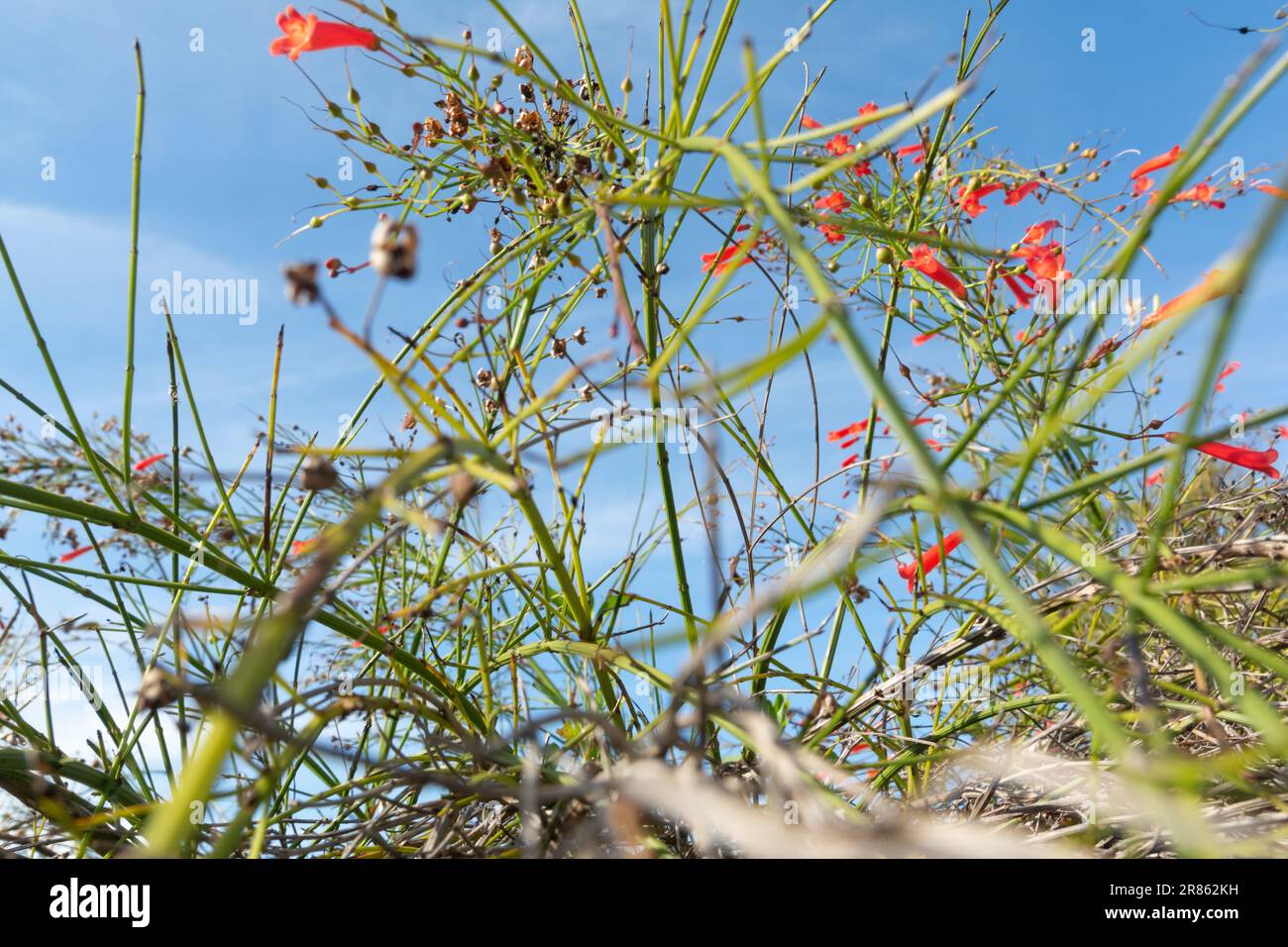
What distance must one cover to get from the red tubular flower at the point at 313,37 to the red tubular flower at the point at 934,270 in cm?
81

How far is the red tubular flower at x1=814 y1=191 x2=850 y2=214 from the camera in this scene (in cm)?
147

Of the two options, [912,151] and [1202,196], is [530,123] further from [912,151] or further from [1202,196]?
[1202,196]

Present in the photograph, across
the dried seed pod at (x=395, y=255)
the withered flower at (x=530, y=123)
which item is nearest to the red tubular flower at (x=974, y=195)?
the withered flower at (x=530, y=123)

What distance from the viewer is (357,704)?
0.45 meters

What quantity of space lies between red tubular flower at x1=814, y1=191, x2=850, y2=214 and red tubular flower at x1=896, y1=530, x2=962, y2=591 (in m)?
0.63

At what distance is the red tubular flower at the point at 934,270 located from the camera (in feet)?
4.25

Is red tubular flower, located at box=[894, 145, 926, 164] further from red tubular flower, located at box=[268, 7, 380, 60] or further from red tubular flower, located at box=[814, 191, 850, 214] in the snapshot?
red tubular flower, located at box=[268, 7, 380, 60]

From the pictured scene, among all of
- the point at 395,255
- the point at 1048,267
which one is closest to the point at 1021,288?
the point at 1048,267

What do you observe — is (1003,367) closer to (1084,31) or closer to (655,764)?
(1084,31)

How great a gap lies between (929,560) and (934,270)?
542mm

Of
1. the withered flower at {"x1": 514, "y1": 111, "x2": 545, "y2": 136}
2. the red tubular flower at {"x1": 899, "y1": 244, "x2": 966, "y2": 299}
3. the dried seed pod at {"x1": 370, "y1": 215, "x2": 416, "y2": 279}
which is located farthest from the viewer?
the red tubular flower at {"x1": 899, "y1": 244, "x2": 966, "y2": 299}

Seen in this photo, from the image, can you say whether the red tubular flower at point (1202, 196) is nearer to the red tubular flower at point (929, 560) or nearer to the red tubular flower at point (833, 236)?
the red tubular flower at point (833, 236)

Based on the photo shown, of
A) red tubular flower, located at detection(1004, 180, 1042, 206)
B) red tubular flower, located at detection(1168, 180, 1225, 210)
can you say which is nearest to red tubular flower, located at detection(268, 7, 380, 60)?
red tubular flower, located at detection(1004, 180, 1042, 206)
